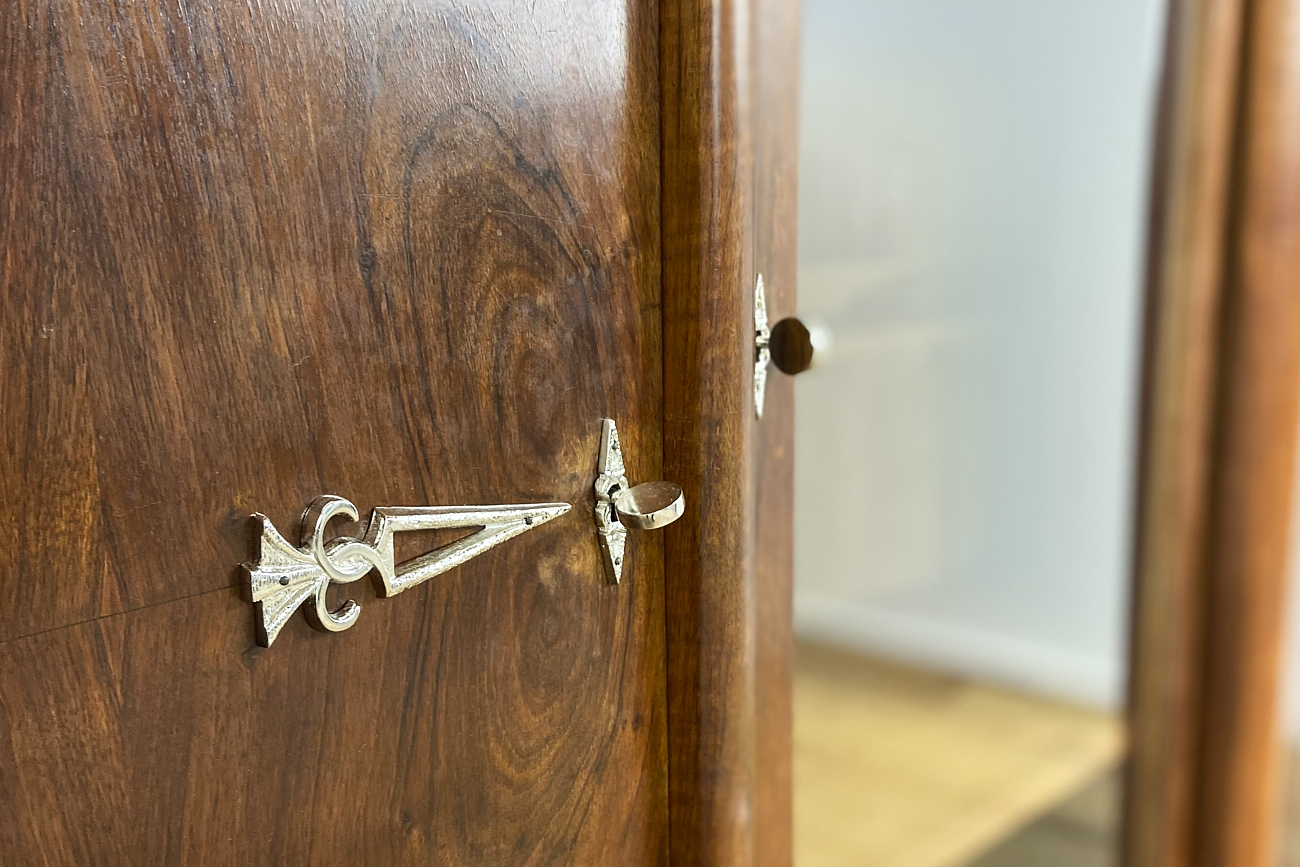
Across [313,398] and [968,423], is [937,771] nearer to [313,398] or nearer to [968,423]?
[968,423]

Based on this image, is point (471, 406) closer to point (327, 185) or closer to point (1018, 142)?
point (327, 185)

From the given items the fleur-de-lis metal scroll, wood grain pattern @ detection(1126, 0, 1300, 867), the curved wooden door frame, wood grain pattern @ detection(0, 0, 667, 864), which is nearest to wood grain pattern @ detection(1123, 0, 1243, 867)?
wood grain pattern @ detection(1126, 0, 1300, 867)

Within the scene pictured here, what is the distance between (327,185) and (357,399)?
0.24 feet

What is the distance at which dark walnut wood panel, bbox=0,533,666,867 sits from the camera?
33 cm

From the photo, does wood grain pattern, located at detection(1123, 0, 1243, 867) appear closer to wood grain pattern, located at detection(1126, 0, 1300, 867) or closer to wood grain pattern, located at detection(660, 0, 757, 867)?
wood grain pattern, located at detection(1126, 0, 1300, 867)

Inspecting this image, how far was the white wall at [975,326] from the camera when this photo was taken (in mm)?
894

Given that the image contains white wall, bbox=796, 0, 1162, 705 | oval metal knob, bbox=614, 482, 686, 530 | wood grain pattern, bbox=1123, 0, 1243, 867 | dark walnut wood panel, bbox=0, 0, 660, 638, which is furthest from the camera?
wood grain pattern, bbox=1123, 0, 1243, 867

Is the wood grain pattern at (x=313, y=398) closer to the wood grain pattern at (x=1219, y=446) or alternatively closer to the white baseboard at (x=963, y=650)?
the white baseboard at (x=963, y=650)

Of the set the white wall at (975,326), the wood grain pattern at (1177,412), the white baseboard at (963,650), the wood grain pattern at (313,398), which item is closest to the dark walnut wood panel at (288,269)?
the wood grain pattern at (313,398)

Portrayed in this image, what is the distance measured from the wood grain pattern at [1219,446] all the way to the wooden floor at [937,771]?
10cm

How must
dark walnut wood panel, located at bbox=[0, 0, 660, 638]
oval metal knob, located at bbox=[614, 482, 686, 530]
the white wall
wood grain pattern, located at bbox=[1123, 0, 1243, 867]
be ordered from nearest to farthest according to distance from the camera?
1. dark walnut wood panel, located at bbox=[0, 0, 660, 638]
2. oval metal knob, located at bbox=[614, 482, 686, 530]
3. the white wall
4. wood grain pattern, located at bbox=[1123, 0, 1243, 867]

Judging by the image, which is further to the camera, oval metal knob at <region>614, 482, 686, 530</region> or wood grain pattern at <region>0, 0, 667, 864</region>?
oval metal knob at <region>614, 482, 686, 530</region>

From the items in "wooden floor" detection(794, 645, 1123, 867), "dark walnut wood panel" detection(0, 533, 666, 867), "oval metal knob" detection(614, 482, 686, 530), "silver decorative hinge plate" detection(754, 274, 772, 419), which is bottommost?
"wooden floor" detection(794, 645, 1123, 867)

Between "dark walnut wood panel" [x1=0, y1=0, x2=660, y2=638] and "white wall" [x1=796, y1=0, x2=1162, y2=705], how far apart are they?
291 millimetres
